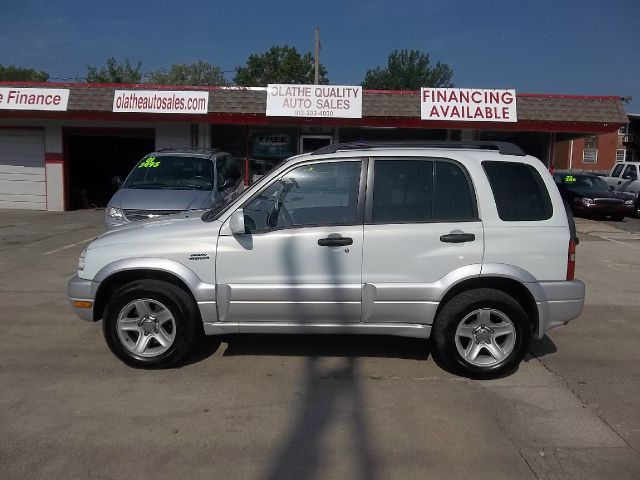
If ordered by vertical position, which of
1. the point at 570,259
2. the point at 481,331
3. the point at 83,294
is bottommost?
the point at 481,331

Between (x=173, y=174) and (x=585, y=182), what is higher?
(x=585, y=182)

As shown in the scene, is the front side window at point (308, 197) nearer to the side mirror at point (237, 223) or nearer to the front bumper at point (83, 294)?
the side mirror at point (237, 223)

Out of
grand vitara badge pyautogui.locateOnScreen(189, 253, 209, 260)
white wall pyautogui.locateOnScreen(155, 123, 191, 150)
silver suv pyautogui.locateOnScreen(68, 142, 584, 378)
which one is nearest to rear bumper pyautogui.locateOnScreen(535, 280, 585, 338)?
silver suv pyautogui.locateOnScreen(68, 142, 584, 378)

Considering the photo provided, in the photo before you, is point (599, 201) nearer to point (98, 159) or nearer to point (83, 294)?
point (83, 294)

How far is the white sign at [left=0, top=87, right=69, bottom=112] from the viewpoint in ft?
52.5

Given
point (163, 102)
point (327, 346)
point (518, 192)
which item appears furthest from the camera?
point (163, 102)

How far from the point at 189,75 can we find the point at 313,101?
54157 mm

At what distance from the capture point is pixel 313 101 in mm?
15617

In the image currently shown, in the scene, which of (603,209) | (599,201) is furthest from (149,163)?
(603,209)

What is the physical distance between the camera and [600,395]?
4484 mm

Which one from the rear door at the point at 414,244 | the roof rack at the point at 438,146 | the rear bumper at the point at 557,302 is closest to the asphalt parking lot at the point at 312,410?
the rear bumper at the point at 557,302

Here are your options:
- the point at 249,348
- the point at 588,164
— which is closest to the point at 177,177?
the point at 249,348

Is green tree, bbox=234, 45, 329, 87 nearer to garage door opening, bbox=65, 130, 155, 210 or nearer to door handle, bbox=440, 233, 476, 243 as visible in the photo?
garage door opening, bbox=65, 130, 155, 210

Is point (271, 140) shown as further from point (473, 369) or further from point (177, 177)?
point (473, 369)
